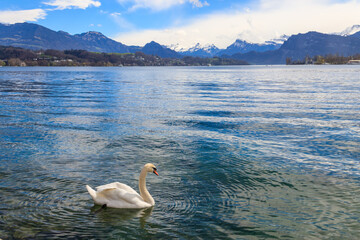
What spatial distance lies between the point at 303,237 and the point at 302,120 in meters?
20.6

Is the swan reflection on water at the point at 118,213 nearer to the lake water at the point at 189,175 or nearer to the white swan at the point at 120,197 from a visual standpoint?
the lake water at the point at 189,175

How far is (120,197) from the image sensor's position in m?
11.1

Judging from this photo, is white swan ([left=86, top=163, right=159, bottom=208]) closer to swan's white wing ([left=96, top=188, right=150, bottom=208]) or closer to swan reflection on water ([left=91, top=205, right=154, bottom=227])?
swan's white wing ([left=96, top=188, right=150, bottom=208])

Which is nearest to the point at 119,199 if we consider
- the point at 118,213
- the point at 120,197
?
the point at 120,197

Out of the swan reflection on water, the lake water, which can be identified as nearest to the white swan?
the swan reflection on water

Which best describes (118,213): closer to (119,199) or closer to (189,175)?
(119,199)

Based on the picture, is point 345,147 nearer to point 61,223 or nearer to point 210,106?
point 61,223

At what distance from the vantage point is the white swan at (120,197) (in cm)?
1109

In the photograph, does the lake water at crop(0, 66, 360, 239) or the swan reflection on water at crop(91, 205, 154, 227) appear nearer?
the lake water at crop(0, 66, 360, 239)

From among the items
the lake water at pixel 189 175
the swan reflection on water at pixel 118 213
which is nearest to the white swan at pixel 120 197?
the swan reflection on water at pixel 118 213

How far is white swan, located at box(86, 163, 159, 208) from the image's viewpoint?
1109 centimetres

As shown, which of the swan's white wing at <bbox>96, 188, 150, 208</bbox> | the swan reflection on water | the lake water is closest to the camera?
the lake water

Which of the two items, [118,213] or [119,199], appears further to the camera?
[119,199]

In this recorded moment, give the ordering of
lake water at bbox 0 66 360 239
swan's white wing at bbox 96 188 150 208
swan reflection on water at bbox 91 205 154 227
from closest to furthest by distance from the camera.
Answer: lake water at bbox 0 66 360 239 < swan reflection on water at bbox 91 205 154 227 < swan's white wing at bbox 96 188 150 208
